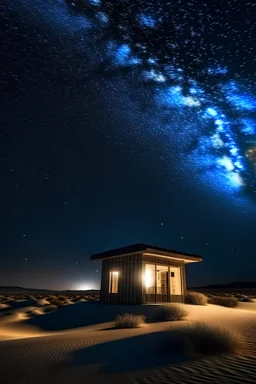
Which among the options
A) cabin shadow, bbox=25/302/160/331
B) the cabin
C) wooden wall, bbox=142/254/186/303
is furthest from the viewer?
wooden wall, bbox=142/254/186/303

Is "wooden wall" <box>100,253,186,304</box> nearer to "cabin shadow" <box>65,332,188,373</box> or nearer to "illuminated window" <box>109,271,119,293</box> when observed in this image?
"illuminated window" <box>109,271,119,293</box>

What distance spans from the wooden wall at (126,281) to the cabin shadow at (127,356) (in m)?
8.90

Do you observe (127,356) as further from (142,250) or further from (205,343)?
(142,250)

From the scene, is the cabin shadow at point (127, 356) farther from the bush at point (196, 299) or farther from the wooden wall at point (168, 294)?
the bush at point (196, 299)

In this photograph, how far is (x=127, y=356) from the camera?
18.1ft

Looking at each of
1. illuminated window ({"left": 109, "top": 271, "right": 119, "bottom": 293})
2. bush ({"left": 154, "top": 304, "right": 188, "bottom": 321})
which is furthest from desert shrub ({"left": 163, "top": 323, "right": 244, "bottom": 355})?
illuminated window ({"left": 109, "top": 271, "right": 119, "bottom": 293})

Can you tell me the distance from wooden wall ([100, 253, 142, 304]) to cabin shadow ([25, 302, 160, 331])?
1149 millimetres

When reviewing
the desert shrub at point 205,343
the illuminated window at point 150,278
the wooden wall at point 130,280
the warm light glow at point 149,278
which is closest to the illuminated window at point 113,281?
the wooden wall at point 130,280

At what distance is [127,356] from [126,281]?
10.9m

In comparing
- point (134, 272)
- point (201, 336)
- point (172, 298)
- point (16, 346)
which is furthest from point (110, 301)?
point (201, 336)

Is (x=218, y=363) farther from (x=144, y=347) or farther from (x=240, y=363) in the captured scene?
(x=144, y=347)

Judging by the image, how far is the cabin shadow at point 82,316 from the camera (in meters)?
13.0

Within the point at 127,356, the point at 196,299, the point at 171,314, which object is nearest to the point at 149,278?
the point at 196,299

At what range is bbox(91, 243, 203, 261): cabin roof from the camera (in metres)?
15.2
